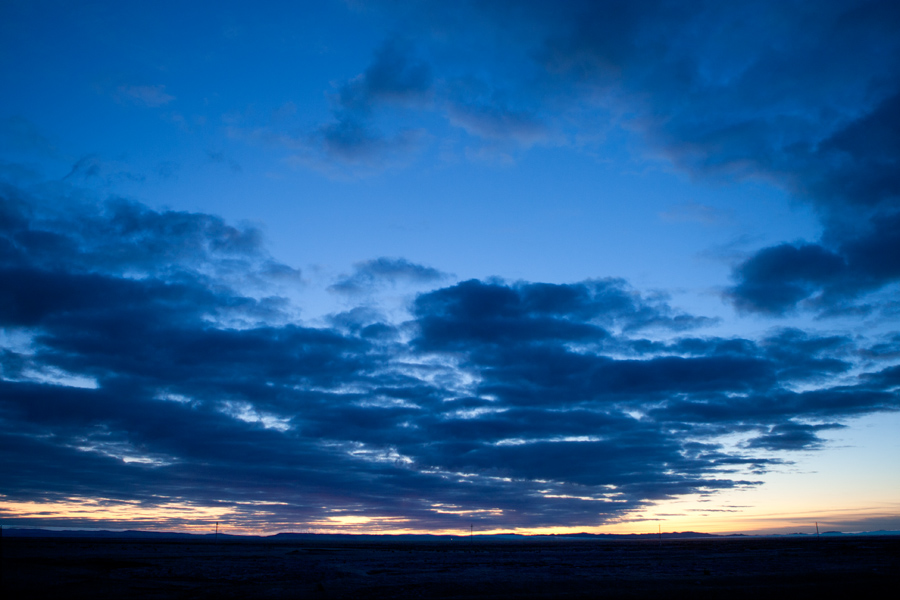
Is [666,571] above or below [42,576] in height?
below

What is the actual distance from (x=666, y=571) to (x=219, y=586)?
44733 millimetres

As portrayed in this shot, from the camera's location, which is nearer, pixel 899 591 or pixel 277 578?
pixel 899 591

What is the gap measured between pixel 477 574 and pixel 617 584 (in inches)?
579

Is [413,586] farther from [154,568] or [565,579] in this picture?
[154,568]

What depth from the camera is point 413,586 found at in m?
43.0

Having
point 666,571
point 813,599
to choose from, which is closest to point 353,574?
point 666,571

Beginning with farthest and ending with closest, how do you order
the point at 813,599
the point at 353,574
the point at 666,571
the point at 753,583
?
the point at 666,571
the point at 353,574
the point at 753,583
the point at 813,599

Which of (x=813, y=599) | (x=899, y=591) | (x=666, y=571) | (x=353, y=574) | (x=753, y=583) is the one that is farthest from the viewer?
(x=666, y=571)

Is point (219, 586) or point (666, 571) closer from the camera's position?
point (219, 586)

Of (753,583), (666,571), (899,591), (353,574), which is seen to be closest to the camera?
(899,591)

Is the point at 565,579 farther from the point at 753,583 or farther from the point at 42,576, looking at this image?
the point at 42,576

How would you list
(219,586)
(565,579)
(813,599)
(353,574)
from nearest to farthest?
(813,599), (219,586), (565,579), (353,574)

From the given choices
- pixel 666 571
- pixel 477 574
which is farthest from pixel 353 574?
pixel 666 571

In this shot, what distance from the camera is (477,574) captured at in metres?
53.9
